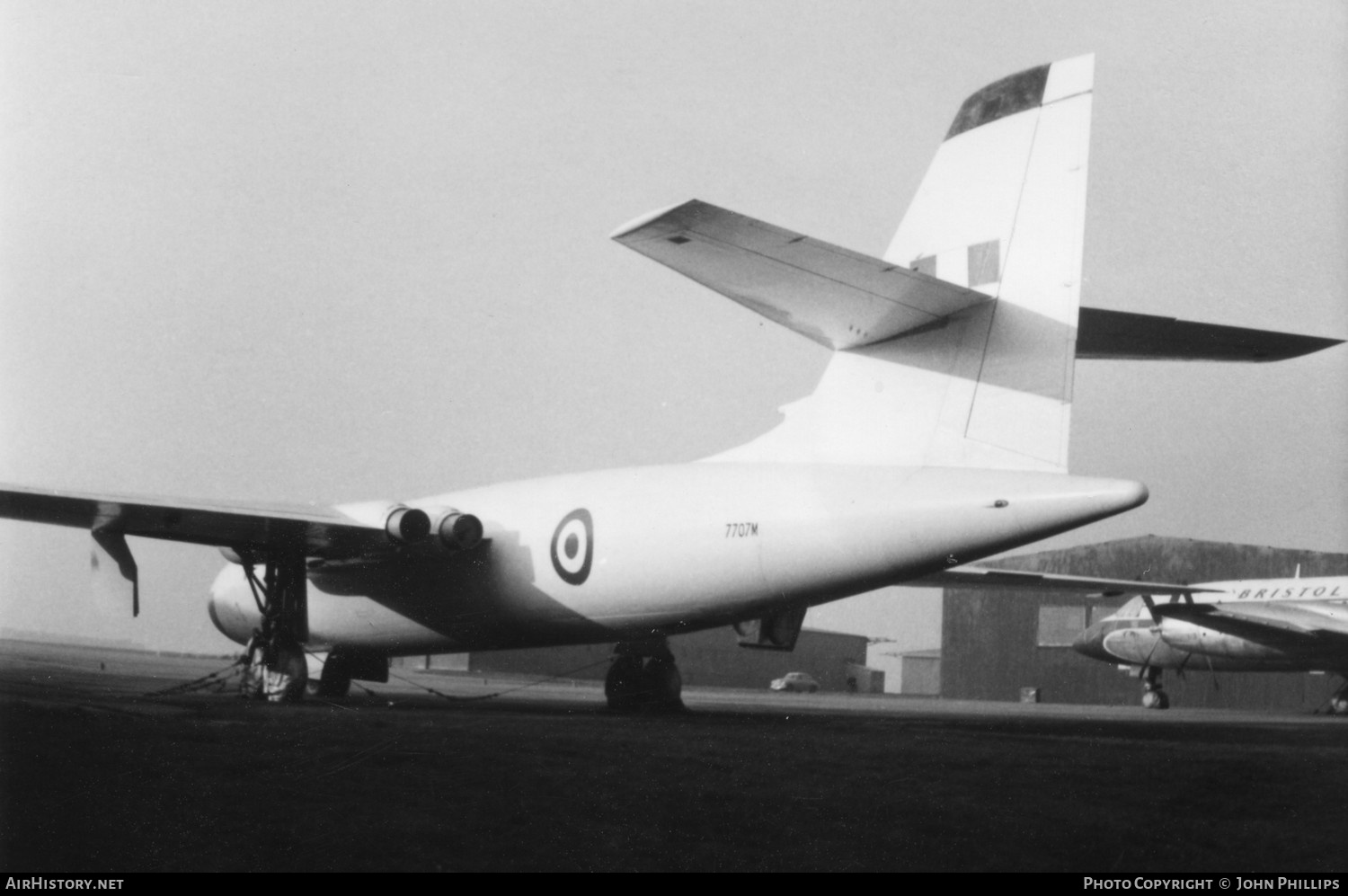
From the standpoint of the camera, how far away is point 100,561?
42.1ft

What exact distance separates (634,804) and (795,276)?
331 centimetres

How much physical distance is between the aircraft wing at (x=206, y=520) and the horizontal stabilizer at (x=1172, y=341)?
24.0 ft

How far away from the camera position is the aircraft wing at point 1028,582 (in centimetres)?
1508

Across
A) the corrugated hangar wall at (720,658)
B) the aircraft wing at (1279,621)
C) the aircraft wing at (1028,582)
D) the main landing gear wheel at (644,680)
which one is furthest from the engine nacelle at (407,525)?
the aircraft wing at (1279,621)

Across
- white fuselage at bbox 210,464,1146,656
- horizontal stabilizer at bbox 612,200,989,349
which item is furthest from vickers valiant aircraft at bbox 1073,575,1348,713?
horizontal stabilizer at bbox 612,200,989,349

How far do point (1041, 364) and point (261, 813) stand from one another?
5.64 m

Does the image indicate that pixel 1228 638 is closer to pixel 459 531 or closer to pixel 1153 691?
pixel 1153 691

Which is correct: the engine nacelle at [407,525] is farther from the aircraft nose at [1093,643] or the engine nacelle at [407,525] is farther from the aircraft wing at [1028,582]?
the aircraft nose at [1093,643]

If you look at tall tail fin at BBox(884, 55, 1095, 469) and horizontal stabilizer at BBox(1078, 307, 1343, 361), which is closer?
horizontal stabilizer at BBox(1078, 307, 1343, 361)

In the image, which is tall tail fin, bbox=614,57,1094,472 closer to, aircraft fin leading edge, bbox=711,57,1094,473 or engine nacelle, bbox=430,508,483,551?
aircraft fin leading edge, bbox=711,57,1094,473

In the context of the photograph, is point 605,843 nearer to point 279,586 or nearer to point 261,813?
point 261,813

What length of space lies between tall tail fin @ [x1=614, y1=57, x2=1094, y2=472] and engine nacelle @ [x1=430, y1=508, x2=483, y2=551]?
14.4 ft

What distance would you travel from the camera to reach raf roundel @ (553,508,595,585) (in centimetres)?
1151

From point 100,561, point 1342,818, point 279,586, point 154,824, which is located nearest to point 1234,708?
point 279,586
